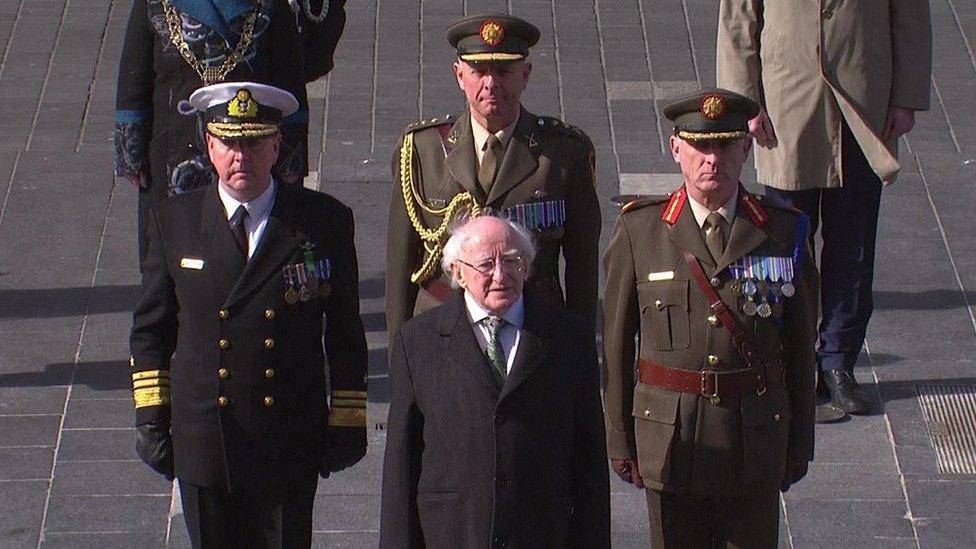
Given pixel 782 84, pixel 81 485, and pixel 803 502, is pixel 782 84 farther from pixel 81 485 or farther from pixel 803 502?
pixel 81 485

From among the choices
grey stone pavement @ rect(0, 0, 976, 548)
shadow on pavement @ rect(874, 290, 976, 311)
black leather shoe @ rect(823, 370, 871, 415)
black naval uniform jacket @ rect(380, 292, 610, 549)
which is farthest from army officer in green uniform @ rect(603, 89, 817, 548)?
shadow on pavement @ rect(874, 290, 976, 311)

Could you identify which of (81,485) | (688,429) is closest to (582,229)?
(688,429)

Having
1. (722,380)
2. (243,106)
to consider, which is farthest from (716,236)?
(243,106)

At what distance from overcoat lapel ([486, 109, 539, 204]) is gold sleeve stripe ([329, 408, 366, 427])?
836 millimetres

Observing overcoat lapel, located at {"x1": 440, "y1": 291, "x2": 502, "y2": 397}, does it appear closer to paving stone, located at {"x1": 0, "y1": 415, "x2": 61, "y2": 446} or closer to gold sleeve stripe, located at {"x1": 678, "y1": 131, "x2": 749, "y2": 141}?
gold sleeve stripe, located at {"x1": 678, "y1": 131, "x2": 749, "y2": 141}

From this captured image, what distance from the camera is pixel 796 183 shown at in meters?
7.53

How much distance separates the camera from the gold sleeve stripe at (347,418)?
17.7ft

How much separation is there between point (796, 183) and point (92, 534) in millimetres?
3024

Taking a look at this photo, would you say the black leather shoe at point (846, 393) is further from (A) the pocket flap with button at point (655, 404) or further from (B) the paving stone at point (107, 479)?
(B) the paving stone at point (107, 479)

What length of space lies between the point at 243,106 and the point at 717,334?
1470 mm

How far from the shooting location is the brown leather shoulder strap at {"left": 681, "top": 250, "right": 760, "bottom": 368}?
17.6ft

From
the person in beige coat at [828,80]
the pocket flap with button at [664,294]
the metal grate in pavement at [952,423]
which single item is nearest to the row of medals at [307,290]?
the pocket flap with button at [664,294]

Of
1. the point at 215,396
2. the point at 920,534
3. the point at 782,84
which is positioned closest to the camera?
the point at 215,396

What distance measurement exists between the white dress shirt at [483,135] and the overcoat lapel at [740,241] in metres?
0.84
